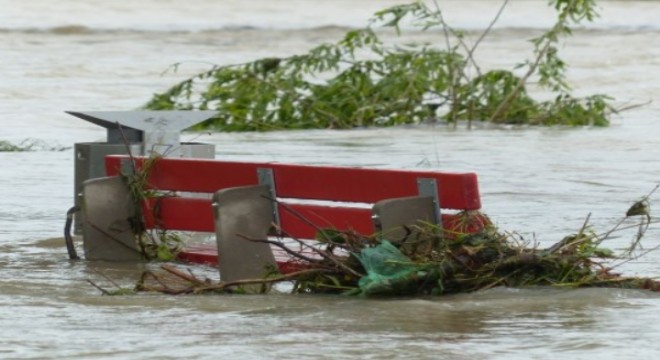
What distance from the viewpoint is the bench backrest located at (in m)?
7.68

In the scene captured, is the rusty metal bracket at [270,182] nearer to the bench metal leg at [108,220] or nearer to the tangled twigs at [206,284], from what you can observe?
the tangled twigs at [206,284]

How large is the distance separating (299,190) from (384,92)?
9.63 metres

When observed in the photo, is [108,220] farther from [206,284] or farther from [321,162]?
[321,162]

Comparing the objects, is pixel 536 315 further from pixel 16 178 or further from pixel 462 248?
pixel 16 178

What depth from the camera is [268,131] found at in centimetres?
1786

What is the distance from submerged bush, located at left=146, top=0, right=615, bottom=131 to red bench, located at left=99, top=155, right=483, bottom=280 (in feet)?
26.0

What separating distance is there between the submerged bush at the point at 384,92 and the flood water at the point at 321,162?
0.96 ft

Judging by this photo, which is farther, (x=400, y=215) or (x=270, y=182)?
(x=270, y=182)

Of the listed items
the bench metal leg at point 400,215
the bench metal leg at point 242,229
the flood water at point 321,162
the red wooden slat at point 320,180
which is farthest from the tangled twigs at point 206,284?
the red wooden slat at point 320,180

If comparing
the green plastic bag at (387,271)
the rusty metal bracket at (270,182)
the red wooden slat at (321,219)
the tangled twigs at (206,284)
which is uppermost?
the rusty metal bracket at (270,182)

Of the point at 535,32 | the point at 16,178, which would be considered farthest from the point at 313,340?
the point at 535,32

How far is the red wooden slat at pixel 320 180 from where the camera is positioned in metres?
7.64

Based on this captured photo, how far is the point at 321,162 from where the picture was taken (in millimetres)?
14547

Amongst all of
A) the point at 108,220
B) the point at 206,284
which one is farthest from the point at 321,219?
the point at 108,220
